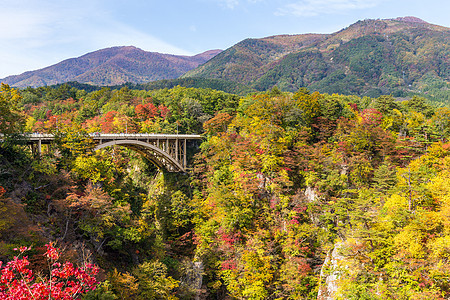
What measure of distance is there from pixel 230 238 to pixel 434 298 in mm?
15383

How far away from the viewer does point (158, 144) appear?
3127cm

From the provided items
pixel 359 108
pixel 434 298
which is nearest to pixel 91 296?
pixel 434 298

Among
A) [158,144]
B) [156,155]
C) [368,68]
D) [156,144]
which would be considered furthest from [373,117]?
[368,68]

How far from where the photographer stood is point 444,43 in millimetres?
155125

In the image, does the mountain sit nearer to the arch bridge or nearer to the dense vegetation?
the dense vegetation

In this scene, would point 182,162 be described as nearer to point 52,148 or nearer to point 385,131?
point 52,148

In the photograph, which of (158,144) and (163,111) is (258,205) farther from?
(163,111)

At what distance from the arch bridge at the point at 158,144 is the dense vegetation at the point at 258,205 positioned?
1620mm

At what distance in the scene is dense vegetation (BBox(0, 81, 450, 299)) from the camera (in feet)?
55.5

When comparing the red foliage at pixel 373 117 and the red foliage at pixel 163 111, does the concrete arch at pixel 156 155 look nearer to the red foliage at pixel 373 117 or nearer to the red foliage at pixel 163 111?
the red foliage at pixel 163 111

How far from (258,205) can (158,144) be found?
13.7 metres

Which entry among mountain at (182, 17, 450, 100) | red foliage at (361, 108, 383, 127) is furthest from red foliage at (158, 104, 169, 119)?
mountain at (182, 17, 450, 100)

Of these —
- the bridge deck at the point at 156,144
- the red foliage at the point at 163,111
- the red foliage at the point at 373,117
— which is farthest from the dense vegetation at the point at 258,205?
the red foliage at the point at 163,111

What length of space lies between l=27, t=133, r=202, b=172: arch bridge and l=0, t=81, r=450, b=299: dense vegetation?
1.62 m
